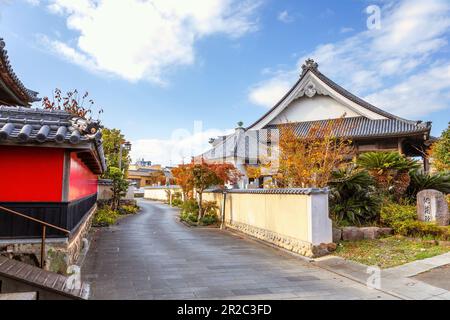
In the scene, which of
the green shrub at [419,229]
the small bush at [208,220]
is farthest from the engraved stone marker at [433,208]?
the small bush at [208,220]

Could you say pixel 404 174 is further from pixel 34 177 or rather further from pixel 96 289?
pixel 34 177

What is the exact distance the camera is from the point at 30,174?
657cm

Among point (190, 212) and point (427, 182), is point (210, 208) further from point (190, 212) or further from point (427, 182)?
point (427, 182)

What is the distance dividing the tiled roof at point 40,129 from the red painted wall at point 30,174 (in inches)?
17.6

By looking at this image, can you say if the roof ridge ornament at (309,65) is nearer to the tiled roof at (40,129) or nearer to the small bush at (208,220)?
the small bush at (208,220)

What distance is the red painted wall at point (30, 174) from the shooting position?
646cm

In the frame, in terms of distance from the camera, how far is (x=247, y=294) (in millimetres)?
6305

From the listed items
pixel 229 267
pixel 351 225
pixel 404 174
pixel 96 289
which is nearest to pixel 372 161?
pixel 404 174

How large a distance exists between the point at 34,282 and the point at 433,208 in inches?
462

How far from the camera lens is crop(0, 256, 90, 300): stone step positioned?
538 centimetres

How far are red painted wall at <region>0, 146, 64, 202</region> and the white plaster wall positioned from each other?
1793cm

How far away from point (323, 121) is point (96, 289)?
1861cm

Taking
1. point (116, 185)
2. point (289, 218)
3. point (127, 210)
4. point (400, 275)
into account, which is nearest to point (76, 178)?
point (289, 218)

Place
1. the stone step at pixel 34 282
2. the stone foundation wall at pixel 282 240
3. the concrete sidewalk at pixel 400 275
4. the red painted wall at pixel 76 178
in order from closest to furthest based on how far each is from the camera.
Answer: the stone step at pixel 34 282, the concrete sidewalk at pixel 400 275, the red painted wall at pixel 76 178, the stone foundation wall at pixel 282 240
